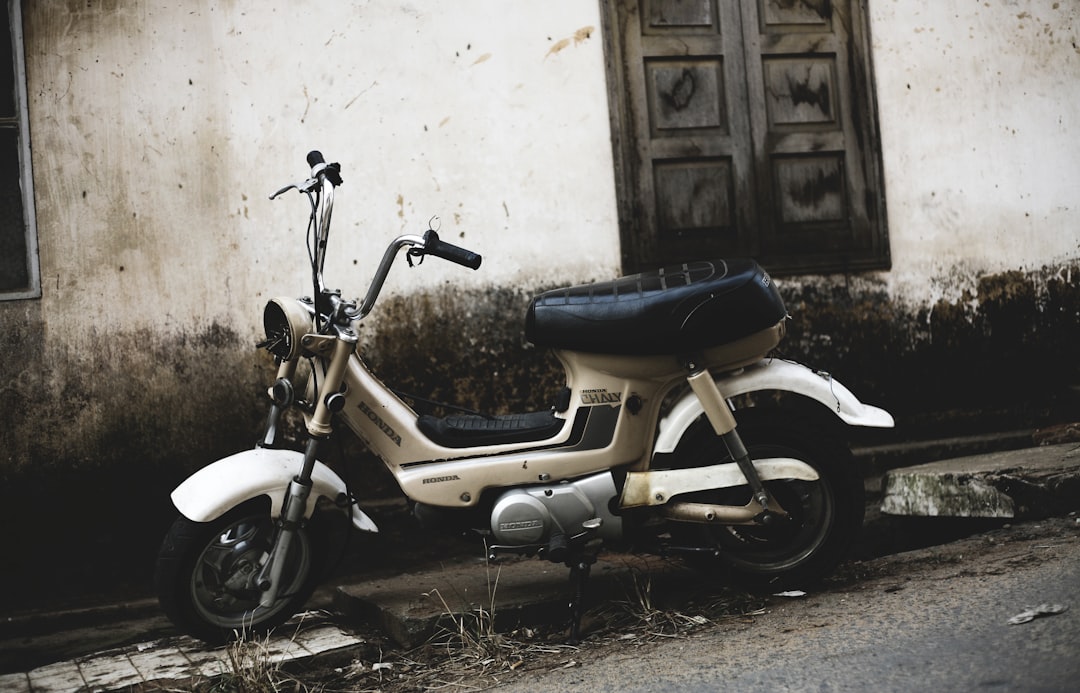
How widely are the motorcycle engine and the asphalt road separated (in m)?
0.43

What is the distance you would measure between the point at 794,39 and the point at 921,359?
185 centimetres

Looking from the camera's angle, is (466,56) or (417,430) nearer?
(417,430)

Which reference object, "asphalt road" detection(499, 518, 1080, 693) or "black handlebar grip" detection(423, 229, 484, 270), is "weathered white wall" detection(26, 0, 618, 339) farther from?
"asphalt road" detection(499, 518, 1080, 693)

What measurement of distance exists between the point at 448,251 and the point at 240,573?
4.38 feet

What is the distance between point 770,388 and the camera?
336 centimetres

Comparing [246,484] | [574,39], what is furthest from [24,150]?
[574,39]

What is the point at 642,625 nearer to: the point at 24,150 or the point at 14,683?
the point at 14,683

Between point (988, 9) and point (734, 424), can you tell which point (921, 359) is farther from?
point (734, 424)

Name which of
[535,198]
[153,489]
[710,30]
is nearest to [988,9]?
[710,30]

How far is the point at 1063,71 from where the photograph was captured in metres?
5.39

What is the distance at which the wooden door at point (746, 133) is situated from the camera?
4.88 m

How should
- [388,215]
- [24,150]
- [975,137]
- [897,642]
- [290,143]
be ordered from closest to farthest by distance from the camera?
[897,642]
[24,150]
[290,143]
[388,215]
[975,137]

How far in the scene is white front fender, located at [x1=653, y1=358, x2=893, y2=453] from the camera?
11.1 feet

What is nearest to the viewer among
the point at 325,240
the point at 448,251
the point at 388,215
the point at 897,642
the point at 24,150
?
the point at 897,642
